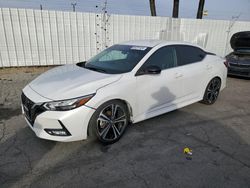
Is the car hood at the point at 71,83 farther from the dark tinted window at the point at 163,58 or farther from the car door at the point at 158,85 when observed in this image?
the dark tinted window at the point at 163,58

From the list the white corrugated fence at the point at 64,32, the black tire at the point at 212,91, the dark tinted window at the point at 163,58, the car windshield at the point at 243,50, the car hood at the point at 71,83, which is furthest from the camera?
the car windshield at the point at 243,50

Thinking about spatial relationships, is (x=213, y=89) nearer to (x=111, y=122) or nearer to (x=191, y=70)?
(x=191, y=70)

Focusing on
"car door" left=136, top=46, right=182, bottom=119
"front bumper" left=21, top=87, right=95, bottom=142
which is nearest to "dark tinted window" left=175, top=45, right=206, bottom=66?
"car door" left=136, top=46, right=182, bottom=119

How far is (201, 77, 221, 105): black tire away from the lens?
430 centimetres

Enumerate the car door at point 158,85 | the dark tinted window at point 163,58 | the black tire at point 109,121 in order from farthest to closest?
the dark tinted window at point 163,58 → the car door at point 158,85 → the black tire at point 109,121

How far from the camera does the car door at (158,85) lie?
9.86 feet

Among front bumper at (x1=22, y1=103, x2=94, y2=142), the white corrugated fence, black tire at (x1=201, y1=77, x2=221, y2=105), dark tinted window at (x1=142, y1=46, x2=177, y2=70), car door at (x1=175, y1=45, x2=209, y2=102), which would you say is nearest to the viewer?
front bumper at (x1=22, y1=103, x2=94, y2=142)

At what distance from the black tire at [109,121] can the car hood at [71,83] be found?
322 millimetres

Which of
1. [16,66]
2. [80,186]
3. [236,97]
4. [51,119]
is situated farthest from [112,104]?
[16,66]

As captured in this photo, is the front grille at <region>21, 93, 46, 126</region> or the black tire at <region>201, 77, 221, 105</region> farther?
the black tire at <region>201, 77, 221, 105</region>

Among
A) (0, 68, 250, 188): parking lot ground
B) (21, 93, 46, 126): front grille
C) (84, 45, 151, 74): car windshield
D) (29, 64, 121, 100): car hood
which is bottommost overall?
(0, 68, 250, 188): parking lot ground

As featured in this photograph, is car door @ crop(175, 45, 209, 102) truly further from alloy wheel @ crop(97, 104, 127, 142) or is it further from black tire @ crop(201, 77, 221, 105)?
alloy wheel @ crop(97, 104, 127, 142)

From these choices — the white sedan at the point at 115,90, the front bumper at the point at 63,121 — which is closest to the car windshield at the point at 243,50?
the white sedan at the point at 115,90

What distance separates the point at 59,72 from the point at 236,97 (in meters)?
4.82
